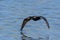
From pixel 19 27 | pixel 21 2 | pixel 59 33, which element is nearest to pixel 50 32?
pixel 59 33

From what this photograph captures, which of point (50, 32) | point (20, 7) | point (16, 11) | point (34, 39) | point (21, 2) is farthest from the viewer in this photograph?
point (21, 2)

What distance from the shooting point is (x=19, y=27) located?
14.1 meters

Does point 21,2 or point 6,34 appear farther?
point 21,2

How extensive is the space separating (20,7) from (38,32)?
5872 millimetres

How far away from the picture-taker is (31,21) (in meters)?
15.7

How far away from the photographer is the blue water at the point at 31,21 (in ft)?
42.4

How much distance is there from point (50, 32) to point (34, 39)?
1.03 meters

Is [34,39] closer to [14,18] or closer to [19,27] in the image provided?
[19,27]

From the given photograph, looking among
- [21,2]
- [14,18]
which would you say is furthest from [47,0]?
[14,18]

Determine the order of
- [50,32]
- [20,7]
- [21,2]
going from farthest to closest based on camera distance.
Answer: [21,2], [20,7], [50,32]

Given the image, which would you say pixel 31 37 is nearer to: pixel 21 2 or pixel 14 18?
pixel 14 18

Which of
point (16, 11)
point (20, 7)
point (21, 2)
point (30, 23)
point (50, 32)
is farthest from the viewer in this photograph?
point (21, 2)

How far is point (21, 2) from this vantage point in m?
20.4

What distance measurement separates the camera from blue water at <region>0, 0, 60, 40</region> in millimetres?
12930
